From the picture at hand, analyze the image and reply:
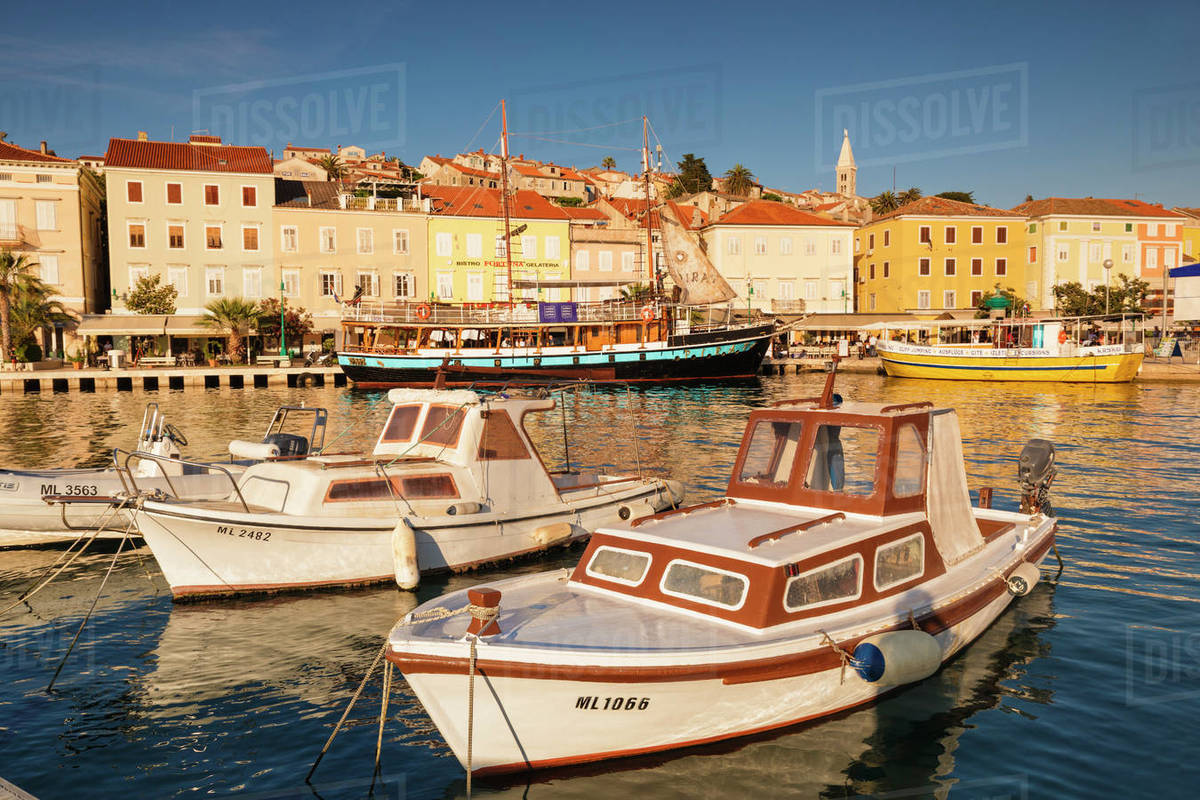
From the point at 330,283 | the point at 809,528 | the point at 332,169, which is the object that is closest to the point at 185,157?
the point at 330,283

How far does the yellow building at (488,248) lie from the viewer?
2635 inches

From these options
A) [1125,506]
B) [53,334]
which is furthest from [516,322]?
[1125,506]

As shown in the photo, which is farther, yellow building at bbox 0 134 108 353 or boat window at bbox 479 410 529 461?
yellow building at bbox 0 134 108 353

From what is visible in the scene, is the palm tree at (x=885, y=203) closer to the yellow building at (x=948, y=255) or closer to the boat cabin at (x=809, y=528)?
the yellow building at (x=948, y=255)

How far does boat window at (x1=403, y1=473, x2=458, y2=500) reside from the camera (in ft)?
45.5

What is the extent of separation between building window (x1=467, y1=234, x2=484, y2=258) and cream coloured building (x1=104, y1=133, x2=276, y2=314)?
14.5 metres

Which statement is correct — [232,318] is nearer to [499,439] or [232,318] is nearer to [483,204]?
[483,204]

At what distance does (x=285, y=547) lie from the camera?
12.9 meters

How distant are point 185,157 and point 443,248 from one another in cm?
1947

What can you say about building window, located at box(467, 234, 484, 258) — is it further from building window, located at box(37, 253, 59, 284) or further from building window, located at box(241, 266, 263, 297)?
building window, located at box(37, 253, 59, 284)

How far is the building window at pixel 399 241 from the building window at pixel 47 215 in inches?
874

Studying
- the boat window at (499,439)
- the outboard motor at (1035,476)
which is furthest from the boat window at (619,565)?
the outboard motor at (1035,476)

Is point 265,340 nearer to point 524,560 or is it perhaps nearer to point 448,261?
point 448,261

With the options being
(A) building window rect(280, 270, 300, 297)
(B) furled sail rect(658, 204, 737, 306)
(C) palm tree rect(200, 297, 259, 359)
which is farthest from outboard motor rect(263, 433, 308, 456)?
(A) building window rect(280, 270, 300, 297)
